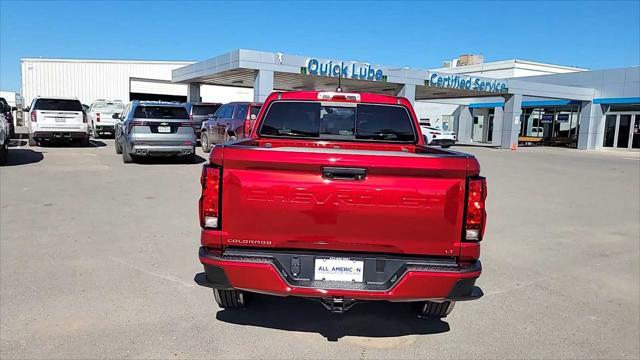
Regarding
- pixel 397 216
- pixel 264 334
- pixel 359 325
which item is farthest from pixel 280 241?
pixel 359 325

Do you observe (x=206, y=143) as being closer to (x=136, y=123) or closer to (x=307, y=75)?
(x=136, y=123)

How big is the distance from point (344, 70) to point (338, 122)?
2389 cm

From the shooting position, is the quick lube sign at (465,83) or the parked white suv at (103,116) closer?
the parked white suv at (103,116)

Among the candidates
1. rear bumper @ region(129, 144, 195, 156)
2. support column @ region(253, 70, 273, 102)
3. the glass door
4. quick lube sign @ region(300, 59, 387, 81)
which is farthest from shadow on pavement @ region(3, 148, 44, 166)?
the glass door

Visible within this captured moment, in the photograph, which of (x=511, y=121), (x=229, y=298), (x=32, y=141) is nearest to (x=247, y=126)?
(x=32, y=141)

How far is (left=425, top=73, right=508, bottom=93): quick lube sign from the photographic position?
105 feet

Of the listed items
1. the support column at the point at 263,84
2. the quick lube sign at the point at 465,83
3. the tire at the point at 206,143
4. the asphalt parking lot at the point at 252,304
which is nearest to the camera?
the asphalt parking lot at the point at 252,304

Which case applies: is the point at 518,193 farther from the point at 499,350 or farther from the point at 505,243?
the point at 499,350

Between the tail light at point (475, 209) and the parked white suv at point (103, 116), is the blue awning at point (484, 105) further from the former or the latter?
the tail light at point (475, 209)

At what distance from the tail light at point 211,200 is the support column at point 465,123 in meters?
45.3

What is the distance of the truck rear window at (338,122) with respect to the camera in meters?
5.09

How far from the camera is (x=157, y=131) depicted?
44.2 ft

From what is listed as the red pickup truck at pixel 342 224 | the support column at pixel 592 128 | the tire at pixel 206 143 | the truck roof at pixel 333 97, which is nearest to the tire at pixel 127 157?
the tire at pixel 206 143

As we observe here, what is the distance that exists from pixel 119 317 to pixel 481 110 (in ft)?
148
